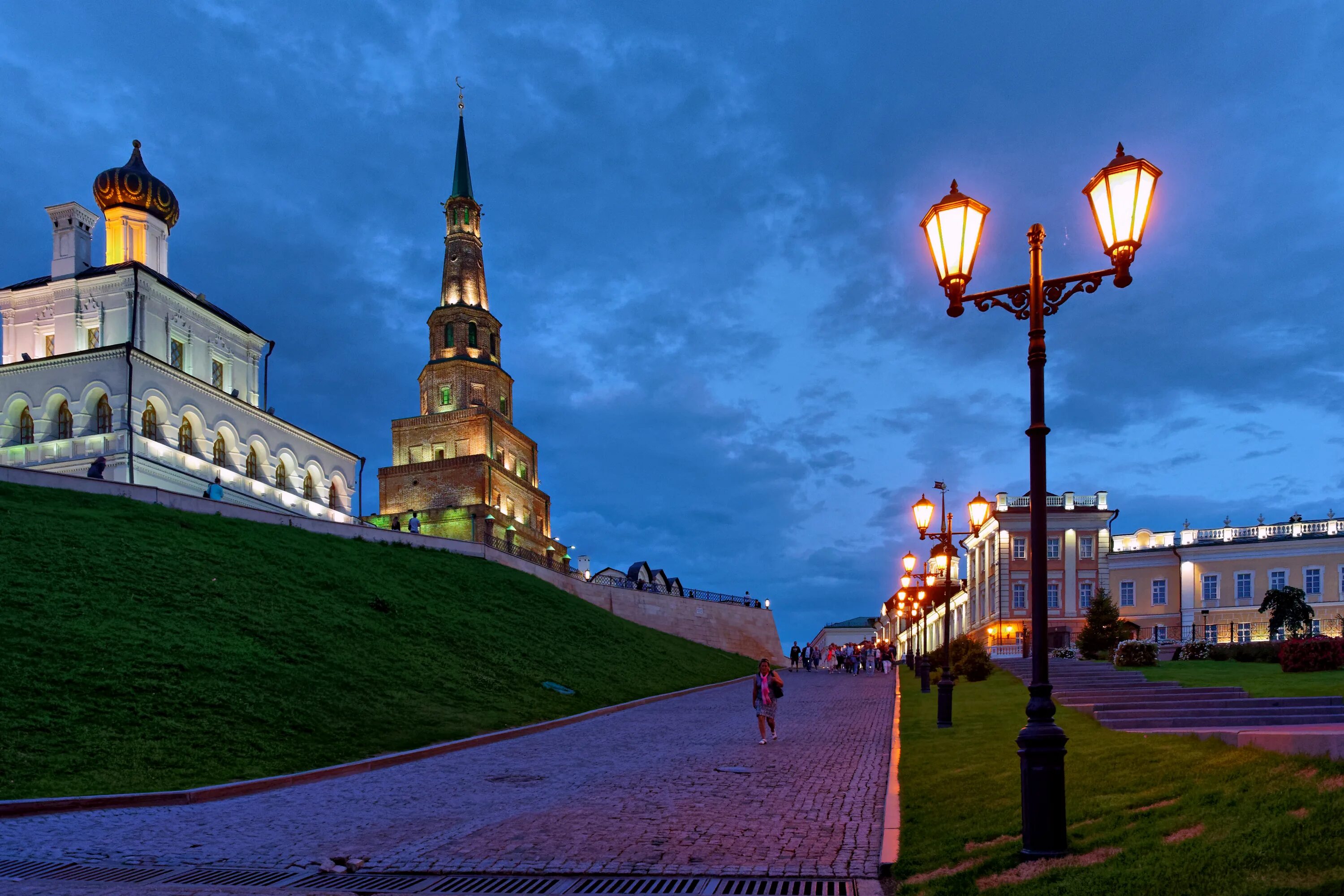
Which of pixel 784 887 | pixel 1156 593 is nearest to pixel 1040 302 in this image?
pixel 784 887

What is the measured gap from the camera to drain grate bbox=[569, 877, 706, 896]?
7.96 metres

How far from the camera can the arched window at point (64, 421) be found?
4478 centimetres

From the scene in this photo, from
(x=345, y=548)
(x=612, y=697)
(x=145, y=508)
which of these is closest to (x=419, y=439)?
(x=345, y=548)

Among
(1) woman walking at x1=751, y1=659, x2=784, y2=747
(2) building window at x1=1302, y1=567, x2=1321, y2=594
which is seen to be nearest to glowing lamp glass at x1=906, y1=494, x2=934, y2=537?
(1) woman walking at x1=751, y1=659, x2=784, y2=747

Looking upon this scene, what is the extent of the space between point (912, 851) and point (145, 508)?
29.3 meters

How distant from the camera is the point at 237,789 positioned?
13555 millimetres

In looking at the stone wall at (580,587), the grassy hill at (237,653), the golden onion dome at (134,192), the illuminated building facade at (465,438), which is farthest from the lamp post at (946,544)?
the golden onion dome at (134,192)

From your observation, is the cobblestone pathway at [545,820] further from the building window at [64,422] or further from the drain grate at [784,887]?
the building window at [64,422]

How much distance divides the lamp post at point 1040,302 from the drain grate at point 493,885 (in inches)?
156

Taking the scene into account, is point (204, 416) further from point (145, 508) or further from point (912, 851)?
point (912, 851)

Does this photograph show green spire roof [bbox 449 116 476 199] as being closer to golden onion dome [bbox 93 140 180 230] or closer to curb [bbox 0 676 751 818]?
golden onion dome [bbox 93 140 180 230]

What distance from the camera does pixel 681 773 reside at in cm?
1460

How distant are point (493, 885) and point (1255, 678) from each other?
816 inches

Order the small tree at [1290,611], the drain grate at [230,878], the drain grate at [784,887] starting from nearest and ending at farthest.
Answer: the drain grate at [784,887], the drain grate at [230,878], the small tree at [1290,611]
